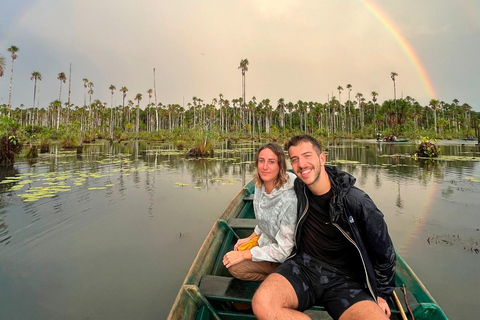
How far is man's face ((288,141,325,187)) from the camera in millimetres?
2035

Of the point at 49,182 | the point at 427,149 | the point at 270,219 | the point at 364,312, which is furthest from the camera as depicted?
the point at 427,149

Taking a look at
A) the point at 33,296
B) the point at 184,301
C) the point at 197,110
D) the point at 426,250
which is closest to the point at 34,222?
the point at 33,296

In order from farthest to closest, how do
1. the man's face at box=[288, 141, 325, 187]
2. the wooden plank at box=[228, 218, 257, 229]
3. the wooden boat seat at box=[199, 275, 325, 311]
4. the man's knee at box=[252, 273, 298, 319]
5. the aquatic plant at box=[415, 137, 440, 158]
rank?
the aquatic plant at box=[415, 137, 440, 158] → the wooden plank at box=[228, 218, 257, 229] → the wooden boat seat at box=[199, 275, 325, 311] → the man's face at box=[288, 141, 325, 187] → the man's knee at box=[252, 273, 298, 319]

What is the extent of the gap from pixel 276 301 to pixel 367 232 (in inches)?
33.5

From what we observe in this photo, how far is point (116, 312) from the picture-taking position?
302 cm

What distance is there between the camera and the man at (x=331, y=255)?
1.87 metres

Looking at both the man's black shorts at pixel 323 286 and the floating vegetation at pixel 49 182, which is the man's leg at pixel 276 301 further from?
the floating vegetation at pixel 49 182

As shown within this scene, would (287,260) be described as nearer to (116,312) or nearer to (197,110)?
(116,312)

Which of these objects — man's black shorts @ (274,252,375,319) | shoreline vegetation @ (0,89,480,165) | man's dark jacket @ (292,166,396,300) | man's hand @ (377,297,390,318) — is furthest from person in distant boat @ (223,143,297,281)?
shoreline vegetation @ (0,89,480,165)

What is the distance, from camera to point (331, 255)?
2123 millimetres

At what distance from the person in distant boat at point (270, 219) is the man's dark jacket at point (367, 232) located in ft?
1.45

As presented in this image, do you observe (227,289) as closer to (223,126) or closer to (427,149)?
(427,149)

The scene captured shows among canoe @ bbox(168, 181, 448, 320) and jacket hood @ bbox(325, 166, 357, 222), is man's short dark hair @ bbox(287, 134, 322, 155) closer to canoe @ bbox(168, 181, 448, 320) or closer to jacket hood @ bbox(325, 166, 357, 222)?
jacket hood @ bbox(325, 166, 357, 222)

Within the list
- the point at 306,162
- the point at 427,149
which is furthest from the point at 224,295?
the point at 427,149
